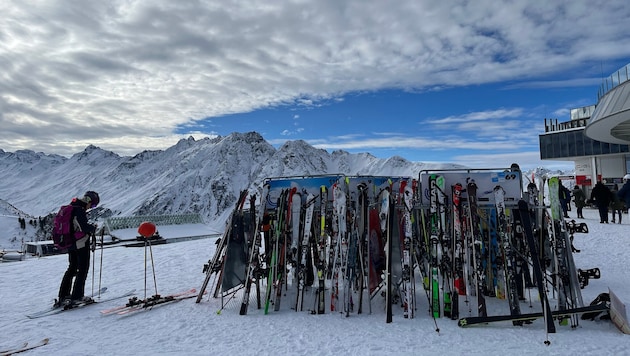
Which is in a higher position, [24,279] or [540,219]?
[540,219]

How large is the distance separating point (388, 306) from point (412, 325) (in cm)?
44

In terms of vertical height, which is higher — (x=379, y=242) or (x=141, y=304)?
(x=379, y=242)

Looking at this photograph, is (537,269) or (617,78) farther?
(617,78)

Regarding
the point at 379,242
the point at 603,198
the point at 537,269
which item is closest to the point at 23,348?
the point at 379,242

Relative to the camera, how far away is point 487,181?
23.7 ft

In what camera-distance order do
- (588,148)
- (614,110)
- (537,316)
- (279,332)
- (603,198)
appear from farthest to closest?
(588,148) < (614,110) < (603,198) < (279,332) < (537,316)

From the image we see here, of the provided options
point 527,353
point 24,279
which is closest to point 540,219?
point 527,353

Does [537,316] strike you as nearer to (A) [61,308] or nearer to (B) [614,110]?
(A) [61,308]

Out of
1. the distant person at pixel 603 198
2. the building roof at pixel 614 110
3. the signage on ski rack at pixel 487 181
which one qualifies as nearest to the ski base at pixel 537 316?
the signage on ski rack at pixel 487 181

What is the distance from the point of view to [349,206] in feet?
22.6

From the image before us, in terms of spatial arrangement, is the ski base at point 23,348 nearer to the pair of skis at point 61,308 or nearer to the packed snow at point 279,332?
the packed snow at point 279,332

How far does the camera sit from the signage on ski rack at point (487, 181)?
712cm

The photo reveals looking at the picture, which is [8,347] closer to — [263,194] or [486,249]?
[263,194]

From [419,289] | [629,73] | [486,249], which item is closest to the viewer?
[486,249]
